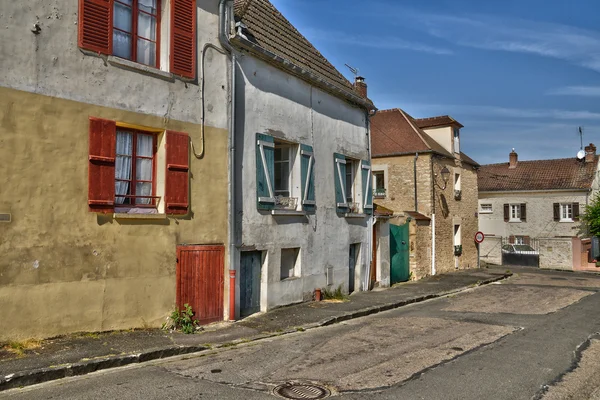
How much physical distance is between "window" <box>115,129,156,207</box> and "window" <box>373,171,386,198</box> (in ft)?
51.2

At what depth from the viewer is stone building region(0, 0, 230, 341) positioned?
24.3 feet

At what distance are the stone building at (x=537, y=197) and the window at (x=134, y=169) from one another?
99.9 ft

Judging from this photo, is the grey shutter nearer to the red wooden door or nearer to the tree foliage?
the tree foliage

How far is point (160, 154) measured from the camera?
9.34 meters

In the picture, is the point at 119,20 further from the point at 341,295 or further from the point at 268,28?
the point at 341,295

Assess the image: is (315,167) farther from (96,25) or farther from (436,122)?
(436,122)

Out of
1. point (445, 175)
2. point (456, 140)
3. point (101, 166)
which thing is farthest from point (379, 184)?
point (101, 166)

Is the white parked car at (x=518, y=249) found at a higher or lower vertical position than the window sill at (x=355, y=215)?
lower

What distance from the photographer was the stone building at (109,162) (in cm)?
740

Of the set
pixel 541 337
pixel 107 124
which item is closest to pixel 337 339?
pixel 541 337

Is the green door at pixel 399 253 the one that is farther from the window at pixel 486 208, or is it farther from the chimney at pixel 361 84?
the window at pixel 486 208

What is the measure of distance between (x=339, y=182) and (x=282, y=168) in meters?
2.03

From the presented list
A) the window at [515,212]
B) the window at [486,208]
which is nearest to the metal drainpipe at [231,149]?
the window at [515,212]

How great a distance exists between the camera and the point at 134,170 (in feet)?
29.7
